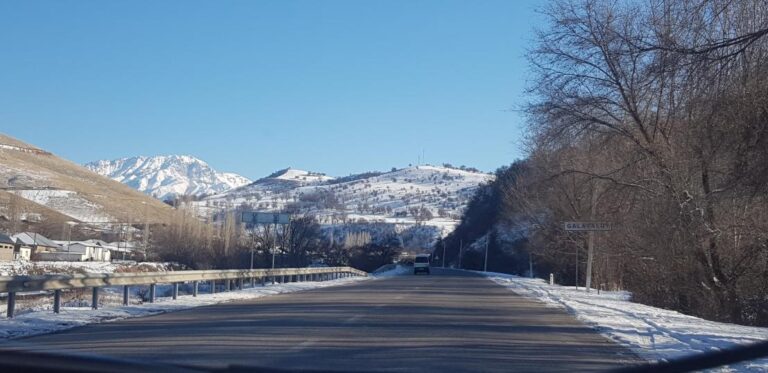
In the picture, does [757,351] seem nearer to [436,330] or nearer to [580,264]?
[436,330]

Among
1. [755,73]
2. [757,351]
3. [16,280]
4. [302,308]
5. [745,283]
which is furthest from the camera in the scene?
[745,283]

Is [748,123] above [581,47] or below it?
below

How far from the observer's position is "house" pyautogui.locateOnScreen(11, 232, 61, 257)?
74425mm

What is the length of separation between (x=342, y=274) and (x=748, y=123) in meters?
47.7

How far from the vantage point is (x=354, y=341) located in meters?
13.1

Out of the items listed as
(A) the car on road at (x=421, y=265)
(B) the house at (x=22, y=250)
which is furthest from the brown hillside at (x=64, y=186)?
(A) the car on road at (x=421, y=265)

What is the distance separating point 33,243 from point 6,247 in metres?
7.11

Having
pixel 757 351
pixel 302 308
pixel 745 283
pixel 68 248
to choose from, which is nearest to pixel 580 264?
pixel 745 283

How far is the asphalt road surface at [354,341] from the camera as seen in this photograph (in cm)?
1070

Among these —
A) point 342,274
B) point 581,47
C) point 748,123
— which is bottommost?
point 342,274

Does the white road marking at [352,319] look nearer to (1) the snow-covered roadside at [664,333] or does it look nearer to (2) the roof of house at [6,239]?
(1) the snow-covered roadside at [664,333]

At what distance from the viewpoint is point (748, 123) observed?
1557 cm

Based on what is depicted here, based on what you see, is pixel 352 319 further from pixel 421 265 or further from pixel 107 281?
pixel 421 265

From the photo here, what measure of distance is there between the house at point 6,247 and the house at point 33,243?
2438 mm
